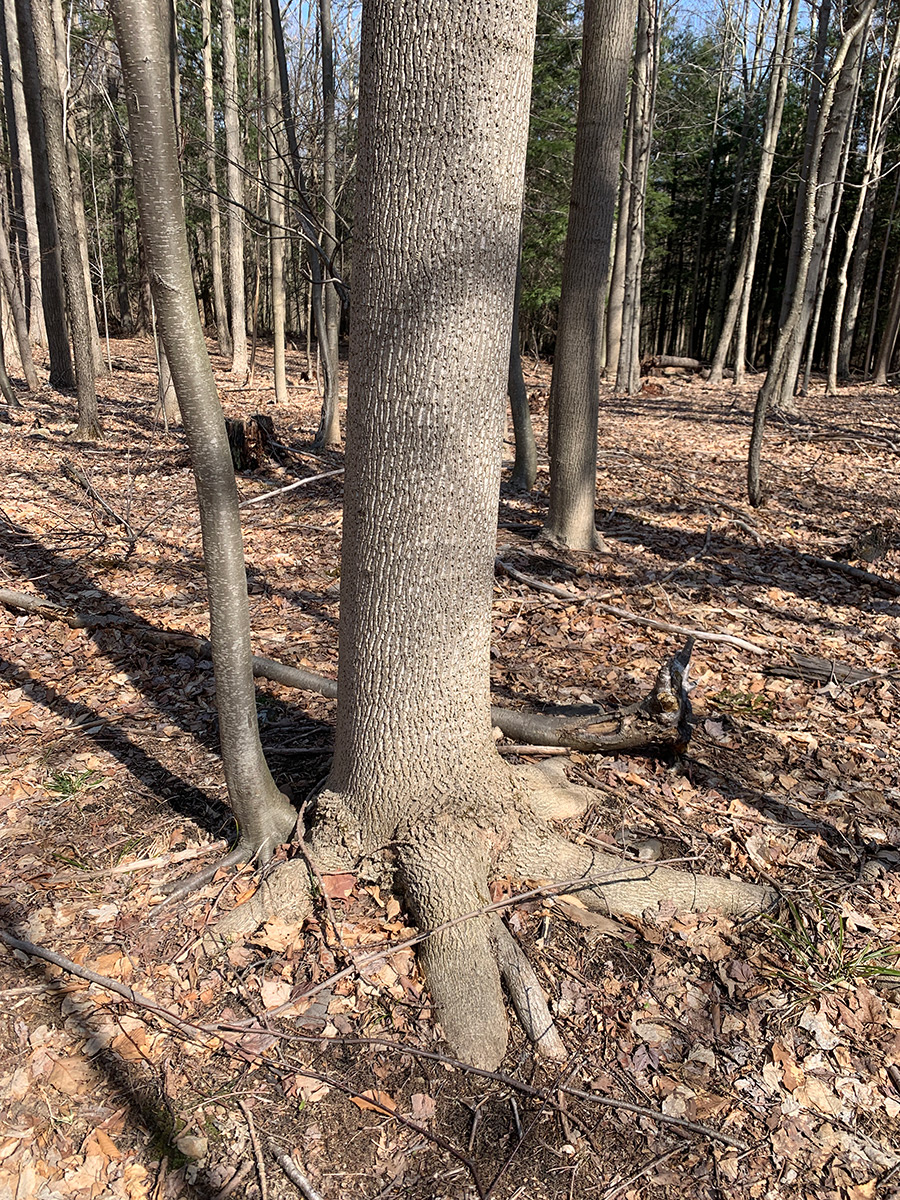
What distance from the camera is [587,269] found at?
5969 mm

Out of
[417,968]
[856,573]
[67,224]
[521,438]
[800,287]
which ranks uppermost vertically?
[67,224]

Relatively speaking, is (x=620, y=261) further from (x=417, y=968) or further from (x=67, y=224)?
(x=417, y=968)

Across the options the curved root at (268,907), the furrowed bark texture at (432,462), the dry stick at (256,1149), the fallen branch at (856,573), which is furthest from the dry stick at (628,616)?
the dry stick at (256,1149)

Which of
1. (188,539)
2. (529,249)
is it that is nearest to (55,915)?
(188,539)

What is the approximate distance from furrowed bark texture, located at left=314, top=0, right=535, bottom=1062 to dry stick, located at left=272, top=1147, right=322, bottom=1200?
0.58 meters

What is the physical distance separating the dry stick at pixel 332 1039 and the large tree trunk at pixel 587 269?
434cm

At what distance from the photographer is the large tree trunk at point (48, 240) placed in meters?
13.1

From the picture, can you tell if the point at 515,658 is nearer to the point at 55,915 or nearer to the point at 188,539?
the point at 55,915

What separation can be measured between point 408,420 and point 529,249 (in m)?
21.3

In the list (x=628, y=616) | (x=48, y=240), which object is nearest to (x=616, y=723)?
(x=628, y=616)

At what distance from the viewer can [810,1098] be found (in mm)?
2311

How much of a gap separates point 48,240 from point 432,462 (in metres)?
14.6

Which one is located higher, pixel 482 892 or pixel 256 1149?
pixel 482 892

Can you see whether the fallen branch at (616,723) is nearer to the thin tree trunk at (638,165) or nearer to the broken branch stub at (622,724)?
the broken branch stub at (622,724)
